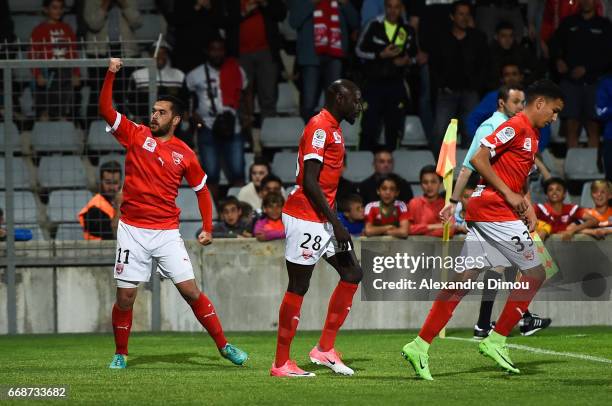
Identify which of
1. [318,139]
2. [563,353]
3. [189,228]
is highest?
[318,139]

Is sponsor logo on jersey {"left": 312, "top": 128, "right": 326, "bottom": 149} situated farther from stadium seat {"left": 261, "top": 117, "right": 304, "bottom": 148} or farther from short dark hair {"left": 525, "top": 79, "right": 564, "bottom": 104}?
stadium seat {"left": 261, "top": 117, "right": 304, "bottom": 148}

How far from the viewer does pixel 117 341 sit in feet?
33.9

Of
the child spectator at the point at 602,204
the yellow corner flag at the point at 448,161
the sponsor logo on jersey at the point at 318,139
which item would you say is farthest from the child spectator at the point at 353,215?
the sponsor logo on jersey at the point at 318,139

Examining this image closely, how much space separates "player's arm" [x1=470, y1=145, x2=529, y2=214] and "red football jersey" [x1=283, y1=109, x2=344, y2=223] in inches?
40.9

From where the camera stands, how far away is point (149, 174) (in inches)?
401

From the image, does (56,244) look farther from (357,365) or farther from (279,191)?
(357,365)

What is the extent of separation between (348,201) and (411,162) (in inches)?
101

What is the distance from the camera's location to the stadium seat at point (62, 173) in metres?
15.7

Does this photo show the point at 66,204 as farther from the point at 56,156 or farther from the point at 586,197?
the point at 586,197

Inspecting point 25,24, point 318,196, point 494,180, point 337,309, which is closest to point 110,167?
point 25,24

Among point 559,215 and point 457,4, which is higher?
point 457,4

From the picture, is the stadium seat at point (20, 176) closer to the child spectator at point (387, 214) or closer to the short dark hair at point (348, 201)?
the short dark hair at point (348, 201)

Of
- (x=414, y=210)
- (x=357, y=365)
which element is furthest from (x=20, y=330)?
(x=357, y=365)

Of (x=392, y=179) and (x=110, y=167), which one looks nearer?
(x=392, y=179)
